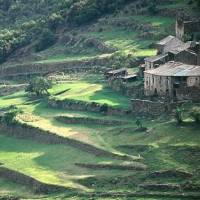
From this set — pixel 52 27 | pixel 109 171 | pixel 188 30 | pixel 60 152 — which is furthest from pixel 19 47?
pixel 109 171

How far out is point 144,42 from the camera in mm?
115938

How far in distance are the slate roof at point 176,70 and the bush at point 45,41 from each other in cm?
3650

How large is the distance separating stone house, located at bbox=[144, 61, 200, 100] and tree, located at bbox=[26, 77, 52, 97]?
57.5ft

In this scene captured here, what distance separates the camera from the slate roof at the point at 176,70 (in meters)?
93.0

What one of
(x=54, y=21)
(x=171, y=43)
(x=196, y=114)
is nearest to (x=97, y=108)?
(x=171, y=43)

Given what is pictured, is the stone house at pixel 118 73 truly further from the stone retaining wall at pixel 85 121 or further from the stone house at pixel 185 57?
the stone retaining wall at pixel 85 121

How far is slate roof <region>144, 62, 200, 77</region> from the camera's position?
305 ft

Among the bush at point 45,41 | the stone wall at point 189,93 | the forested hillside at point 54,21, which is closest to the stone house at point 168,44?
the stone wall at point 189,93

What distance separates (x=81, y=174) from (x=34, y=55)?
147 feet

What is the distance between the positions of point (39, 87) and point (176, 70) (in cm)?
2158

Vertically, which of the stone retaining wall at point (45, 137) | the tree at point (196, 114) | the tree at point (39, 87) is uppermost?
the tree at point (196, 114)

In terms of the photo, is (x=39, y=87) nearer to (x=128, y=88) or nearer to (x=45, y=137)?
(x=128, y=88)

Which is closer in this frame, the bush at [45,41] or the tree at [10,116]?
the tree at [10,116]

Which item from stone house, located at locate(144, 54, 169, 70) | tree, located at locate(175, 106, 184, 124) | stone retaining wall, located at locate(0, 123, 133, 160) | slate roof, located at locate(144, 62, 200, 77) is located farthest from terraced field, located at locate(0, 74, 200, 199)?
slate roof, located at locate(144, 62, 200, 77)
